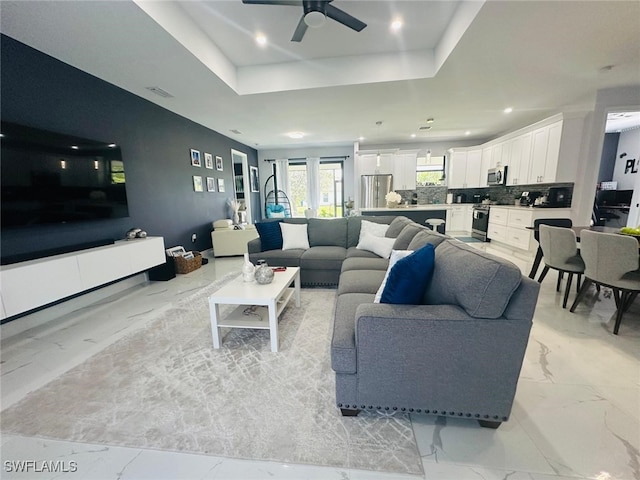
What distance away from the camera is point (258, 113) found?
4.27 metres

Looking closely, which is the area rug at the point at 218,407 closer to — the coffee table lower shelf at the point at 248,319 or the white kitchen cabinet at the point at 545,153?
the coffee table lower shelf at the point at 248,319

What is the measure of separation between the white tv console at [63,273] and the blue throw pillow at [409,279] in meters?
2.80

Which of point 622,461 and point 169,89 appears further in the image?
point 169,89

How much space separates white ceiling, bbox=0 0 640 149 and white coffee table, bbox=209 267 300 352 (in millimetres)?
2281

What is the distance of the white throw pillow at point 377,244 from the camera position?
2986 millimetres

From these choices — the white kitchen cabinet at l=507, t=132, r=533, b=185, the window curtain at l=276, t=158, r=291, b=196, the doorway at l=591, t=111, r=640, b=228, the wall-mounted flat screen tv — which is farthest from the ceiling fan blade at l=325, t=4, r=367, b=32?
the doorway at l=591, t=111, r=640, b=228

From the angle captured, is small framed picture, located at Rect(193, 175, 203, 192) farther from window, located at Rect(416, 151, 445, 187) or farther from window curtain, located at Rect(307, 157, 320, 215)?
window, located at Rect(416, 151, 445, 187)

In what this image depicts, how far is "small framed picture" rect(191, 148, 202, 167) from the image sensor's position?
472 centimetres

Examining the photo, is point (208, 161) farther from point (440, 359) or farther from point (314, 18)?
point (440, 359)

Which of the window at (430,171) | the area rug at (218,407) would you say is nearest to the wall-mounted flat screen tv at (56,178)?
the area rug at (218,407)

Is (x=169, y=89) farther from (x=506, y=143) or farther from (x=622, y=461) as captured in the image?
(x=506, y=143)

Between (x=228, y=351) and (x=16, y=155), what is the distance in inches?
97.6

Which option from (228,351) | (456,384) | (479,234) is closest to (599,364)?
(456,384)

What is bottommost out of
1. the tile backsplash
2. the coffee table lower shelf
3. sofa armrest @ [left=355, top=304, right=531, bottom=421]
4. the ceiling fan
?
the coffee table lower shelf
